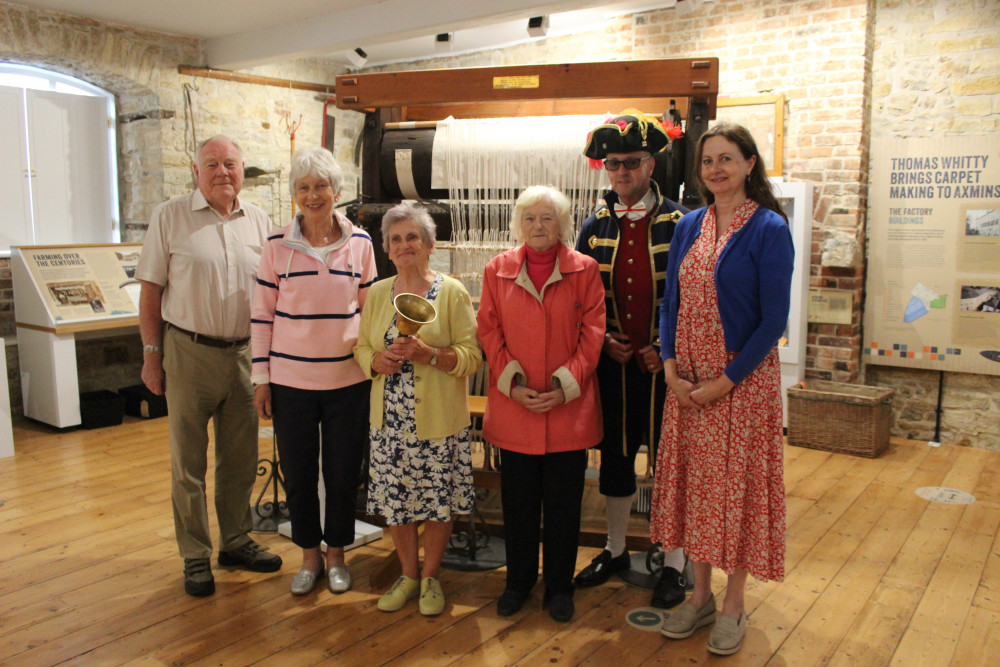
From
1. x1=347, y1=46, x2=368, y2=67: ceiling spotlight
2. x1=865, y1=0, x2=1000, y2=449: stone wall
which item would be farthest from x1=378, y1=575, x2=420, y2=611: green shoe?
x1=347, y1=46, x2=368, y2=67: ceiling spotlight

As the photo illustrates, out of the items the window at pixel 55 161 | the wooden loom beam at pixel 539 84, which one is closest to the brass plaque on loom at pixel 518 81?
the wooden loom beam at pixel 539 84

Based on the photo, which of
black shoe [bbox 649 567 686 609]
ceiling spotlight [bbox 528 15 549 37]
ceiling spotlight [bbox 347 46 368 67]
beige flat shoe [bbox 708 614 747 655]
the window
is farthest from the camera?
ceiling spotlight [bbox 347 46 368 67]

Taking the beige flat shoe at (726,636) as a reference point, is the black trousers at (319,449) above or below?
above

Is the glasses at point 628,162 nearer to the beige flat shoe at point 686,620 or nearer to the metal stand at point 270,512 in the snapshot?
the beige flat shoe at point 686,620

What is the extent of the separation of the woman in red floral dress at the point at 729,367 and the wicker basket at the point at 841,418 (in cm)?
263

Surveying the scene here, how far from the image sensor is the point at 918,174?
490cm

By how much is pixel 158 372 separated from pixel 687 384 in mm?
1836

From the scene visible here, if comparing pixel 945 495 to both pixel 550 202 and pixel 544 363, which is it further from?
pixel 550 202

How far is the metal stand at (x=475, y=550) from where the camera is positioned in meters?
3.04

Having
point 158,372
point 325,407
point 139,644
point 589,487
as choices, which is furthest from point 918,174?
point 139,644

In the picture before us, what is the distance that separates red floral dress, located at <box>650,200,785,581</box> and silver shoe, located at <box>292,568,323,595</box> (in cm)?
135

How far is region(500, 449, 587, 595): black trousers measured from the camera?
2.55 meters

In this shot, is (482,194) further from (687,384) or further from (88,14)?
(88,14)

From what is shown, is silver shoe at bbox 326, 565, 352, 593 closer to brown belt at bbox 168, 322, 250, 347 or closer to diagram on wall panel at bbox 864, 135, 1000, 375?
brown belt at bbox 168, 322, 250, 347
